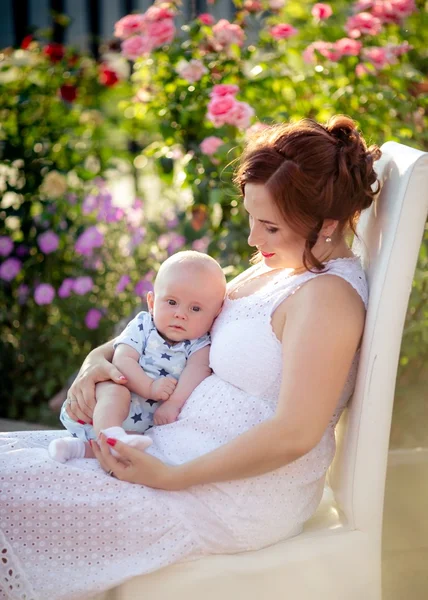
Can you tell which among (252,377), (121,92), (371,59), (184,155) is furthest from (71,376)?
(121,92)

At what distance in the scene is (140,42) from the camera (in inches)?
141

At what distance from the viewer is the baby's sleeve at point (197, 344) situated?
194 centimetres

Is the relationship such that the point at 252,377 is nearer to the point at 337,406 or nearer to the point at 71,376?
the point at 337,406

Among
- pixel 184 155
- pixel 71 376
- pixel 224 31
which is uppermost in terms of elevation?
pixel 224 31

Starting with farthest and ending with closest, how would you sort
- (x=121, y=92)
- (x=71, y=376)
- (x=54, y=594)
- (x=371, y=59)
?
(x=121, y=92) → (x=71, y=376) → (x=371, y=59) → (x=54, y=594)

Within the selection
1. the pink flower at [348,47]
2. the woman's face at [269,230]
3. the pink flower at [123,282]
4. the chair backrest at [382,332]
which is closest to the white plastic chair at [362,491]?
the chair backrest at [382,332]

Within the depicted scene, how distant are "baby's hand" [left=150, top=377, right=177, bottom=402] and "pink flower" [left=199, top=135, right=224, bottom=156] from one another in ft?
5.17

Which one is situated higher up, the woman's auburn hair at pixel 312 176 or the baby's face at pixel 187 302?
the woman's auburn hair at pixel 312 176

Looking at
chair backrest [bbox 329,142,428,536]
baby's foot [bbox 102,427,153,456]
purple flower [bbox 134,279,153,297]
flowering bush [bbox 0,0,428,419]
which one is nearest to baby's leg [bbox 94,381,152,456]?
baby's foot [bbox 102,427,153,456]

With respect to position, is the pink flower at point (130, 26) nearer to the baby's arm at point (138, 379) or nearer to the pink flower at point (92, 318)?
the pink flower at point (92, 318)

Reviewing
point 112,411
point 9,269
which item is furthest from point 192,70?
Result: point 112,411

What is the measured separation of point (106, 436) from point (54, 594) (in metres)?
0.32

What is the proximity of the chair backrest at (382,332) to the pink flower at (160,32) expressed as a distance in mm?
1988

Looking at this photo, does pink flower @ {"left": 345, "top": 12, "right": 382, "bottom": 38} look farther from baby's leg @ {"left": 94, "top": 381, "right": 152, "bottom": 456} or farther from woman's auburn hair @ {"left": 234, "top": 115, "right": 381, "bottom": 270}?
baby's leg @ {"left": 94, "top": 381, "right": 152, "bottom": 456}
